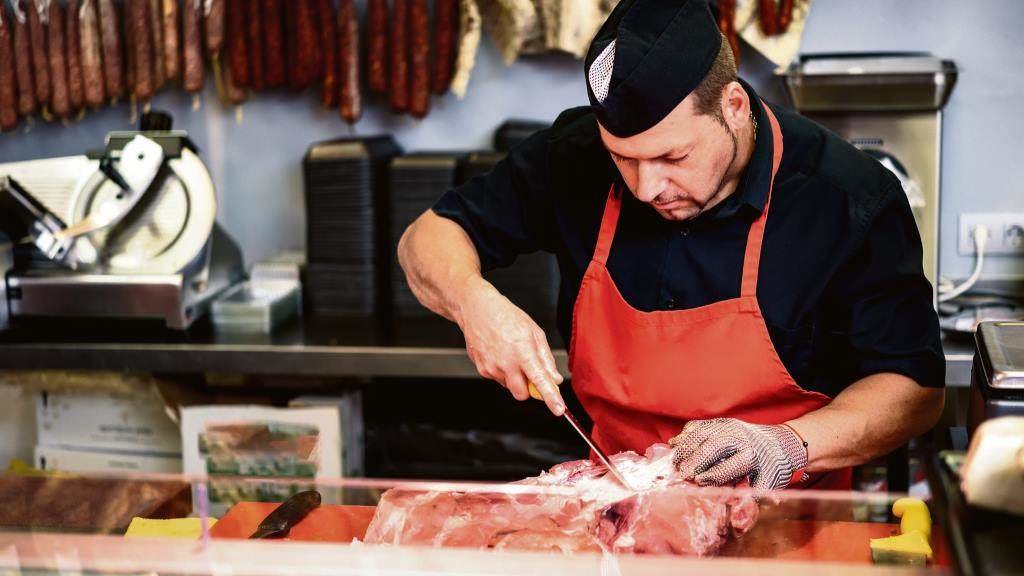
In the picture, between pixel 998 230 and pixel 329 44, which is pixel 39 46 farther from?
pixel 998 230

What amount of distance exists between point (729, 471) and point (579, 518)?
26 cm

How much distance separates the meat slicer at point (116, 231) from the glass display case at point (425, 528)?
67.8 inches

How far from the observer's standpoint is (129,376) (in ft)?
12.0

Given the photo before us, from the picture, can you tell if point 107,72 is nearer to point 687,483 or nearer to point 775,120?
point 775,120

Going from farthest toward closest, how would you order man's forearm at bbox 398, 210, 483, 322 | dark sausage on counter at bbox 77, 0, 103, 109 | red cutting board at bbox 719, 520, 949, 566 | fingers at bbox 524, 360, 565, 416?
dark sausage on counter at bbox 77, 0, 103, 109, man's forearm at bbox 398, 210, 483, 322, fingers at bbox 524, 360, 565, 416, red cutting board at bbox 719, 520, 949, 566

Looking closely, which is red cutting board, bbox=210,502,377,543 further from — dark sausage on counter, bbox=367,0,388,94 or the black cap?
dark sausage on counter, bbox=367,0,388,94

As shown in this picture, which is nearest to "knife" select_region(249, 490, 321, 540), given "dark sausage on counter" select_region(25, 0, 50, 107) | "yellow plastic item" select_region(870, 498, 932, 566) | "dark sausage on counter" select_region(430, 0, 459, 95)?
A: "yellow plastic item" select_region(870, 498, 932, 566)

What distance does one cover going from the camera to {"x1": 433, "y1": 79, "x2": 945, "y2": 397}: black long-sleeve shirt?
200cm

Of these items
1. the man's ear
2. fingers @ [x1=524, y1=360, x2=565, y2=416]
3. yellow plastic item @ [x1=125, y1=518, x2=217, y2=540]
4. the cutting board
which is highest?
the man's ear

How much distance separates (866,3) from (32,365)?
3.07 meters

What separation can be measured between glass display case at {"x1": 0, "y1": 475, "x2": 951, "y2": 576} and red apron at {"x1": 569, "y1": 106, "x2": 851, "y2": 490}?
427 millimetres

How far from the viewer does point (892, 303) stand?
78.7 inches

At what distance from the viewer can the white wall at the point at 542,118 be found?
147 inches

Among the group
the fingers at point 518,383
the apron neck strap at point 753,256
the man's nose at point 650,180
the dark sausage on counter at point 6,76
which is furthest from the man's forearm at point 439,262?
the dark sausage on counter at point 6,76
